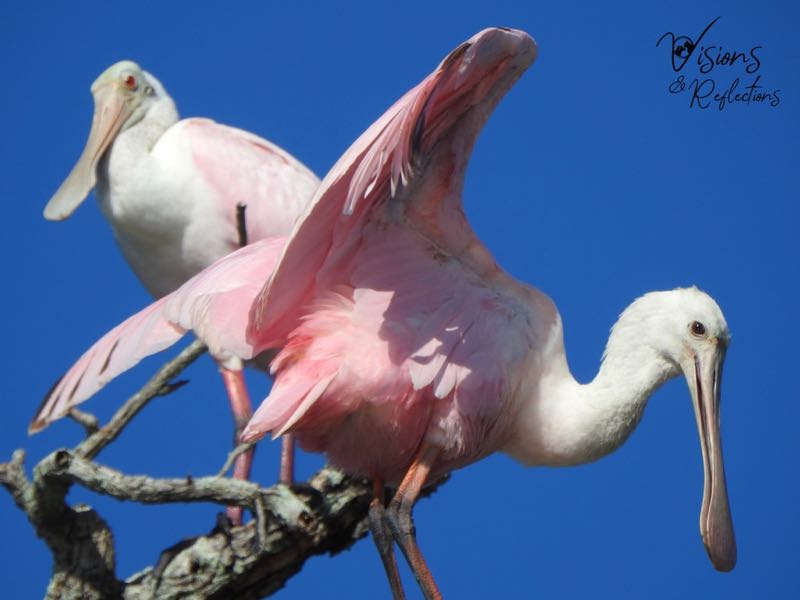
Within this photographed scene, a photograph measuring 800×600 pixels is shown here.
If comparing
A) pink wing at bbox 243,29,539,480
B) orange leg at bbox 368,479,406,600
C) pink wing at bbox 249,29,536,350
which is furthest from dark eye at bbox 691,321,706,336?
orange leg at bbox 368,479,406,600

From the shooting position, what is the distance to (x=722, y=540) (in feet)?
23.5

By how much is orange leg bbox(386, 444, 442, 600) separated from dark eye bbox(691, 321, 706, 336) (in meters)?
1.21

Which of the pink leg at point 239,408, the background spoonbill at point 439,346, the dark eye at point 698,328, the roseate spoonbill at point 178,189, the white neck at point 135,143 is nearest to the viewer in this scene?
the background spoonbill at point 439,346

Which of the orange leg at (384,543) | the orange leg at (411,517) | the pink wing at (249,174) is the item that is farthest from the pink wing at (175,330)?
the pink wing at (249,174)

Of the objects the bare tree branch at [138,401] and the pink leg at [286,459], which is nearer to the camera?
the bare tree branch at [138,401]

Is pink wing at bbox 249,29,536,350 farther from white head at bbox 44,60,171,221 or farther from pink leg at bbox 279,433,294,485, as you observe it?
white head at bbox 44,60,171,221

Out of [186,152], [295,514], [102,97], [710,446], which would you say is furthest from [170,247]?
[710,446]

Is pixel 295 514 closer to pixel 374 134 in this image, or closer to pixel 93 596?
pixel 93 596

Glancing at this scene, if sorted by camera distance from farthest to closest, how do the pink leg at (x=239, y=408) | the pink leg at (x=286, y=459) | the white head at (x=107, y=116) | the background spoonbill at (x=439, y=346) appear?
the white head at (x=107, y=116), the pink leg at (x=239, y=408), the pink leg at (x=286, y=459), the background spoonbill at (x=439, y=346)

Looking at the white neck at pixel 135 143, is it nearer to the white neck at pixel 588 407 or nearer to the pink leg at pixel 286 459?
the pink leg at pixel 286 459

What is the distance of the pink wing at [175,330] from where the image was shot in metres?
6.44

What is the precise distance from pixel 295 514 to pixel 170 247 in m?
2.63

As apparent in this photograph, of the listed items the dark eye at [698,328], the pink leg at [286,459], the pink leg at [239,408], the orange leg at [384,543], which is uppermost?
the pink leg at [239,408]

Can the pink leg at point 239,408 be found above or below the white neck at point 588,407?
above
